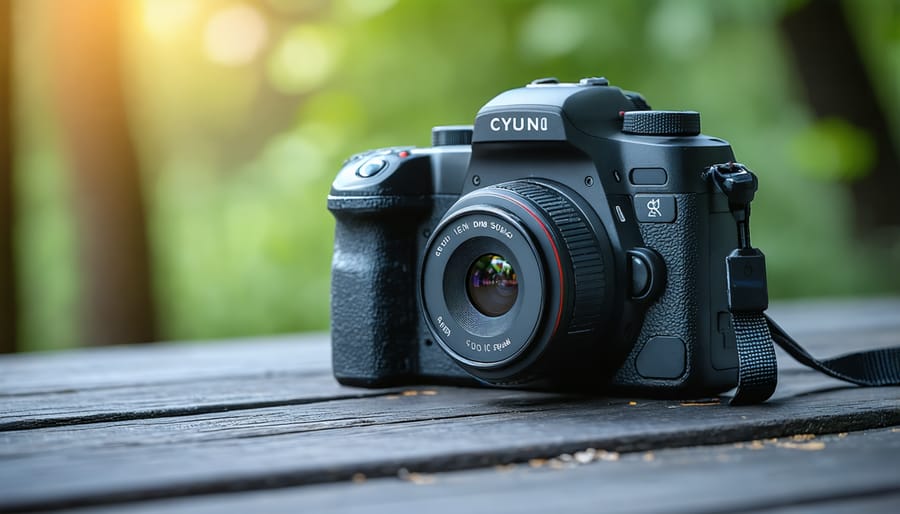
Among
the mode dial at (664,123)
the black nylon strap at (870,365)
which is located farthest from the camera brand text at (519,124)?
the black nylon strap at (870,365)

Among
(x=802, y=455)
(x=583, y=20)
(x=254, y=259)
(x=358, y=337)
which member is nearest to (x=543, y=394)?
(x=358, y=337)

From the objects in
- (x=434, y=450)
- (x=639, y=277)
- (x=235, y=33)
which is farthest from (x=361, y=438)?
(x=235, y=33)

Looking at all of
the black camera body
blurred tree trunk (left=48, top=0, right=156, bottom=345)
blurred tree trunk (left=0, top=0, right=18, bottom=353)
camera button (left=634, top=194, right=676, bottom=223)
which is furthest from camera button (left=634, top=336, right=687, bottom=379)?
blurred tree trunk (left=0, top=0, right=18, bottom=353)

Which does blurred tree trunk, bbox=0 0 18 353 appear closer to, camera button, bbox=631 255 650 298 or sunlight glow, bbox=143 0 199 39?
sunlight glow, bbox=143 0 199 39

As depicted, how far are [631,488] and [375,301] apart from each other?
31.5 inches

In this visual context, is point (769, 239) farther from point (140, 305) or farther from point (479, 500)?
point (479, 500)

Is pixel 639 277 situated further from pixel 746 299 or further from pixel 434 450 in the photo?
pixel 434 450

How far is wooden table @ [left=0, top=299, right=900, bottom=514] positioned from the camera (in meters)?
1.12

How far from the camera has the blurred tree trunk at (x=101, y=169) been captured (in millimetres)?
4535

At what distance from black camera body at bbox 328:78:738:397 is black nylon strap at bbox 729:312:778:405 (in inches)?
1.9

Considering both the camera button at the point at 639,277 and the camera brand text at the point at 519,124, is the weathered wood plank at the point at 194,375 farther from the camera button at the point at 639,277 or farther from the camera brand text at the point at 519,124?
the camera brand text at the point at 519,124

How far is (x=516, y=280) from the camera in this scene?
5.47 ft

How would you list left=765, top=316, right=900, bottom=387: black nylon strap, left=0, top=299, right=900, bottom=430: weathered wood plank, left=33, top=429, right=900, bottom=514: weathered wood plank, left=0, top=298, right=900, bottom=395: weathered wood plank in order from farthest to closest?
left=0, top=298, right=900, bottom=395: weathered wood plank
left=765, top=316, right=900, bottom=387: black nylon strap
left=0, top=299, right=900, bottom=430: weathered wood plank
left=33, top=429, right=900, bottom=514: weathered wood plank

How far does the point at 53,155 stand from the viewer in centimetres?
654
